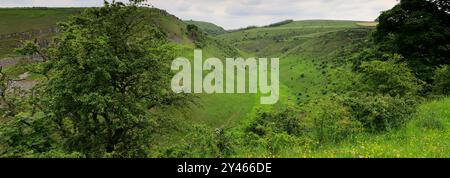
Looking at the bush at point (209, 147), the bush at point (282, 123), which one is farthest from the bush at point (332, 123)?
the bush at point (209, 147)

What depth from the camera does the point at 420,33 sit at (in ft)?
125

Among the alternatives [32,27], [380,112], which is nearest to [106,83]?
[380,112]

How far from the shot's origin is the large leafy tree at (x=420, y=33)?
37531mm

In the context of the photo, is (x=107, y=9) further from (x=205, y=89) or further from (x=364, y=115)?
(x=205, y=89)

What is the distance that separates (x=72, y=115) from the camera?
2545cm

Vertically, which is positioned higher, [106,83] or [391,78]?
[106,83]

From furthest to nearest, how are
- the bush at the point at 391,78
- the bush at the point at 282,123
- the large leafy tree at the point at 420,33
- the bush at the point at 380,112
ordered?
1. the large leafy tree at the point at 420,33
2. the bush at the point at 391,78
3. the bush at the point at 282,123
4. the bush at the point at 380,112

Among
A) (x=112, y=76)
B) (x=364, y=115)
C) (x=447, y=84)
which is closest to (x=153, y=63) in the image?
(x=112, y=76)

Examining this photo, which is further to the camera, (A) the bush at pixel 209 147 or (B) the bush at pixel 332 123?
(B) the bush at pixel 332 123

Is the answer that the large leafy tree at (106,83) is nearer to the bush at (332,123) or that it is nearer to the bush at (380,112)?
the bush at (332,123)

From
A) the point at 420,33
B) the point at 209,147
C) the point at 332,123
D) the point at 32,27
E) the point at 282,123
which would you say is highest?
the point at 32,27

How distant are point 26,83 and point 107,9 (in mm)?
52616

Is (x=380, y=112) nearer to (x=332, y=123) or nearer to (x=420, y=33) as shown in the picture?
(x=332, y=123)

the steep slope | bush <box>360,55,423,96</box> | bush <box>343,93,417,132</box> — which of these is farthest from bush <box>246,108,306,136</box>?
the steep slope
